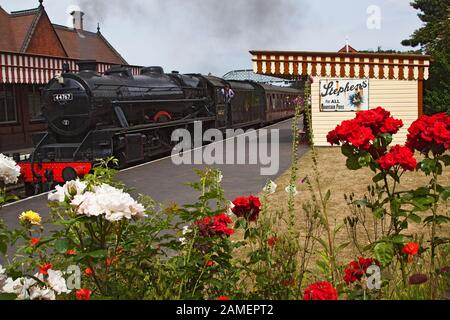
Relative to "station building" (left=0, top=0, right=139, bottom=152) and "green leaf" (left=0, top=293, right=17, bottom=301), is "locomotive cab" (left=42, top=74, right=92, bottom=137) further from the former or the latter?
"green leaf" (left=0, top=293, right=17, bottom=301)

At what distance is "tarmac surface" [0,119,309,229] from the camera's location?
367 inches

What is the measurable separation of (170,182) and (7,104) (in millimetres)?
15314

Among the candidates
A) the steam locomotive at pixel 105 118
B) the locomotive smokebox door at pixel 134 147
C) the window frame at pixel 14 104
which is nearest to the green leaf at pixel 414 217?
the steam locomotive at pixel 105 118

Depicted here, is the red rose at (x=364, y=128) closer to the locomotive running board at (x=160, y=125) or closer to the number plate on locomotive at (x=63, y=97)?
the locomotive running board at (x=160, y=125)

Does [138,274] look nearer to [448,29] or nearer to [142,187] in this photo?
[142,187]

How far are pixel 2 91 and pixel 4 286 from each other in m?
23.1

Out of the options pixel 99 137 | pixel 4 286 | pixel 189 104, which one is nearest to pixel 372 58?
pixel 189 104

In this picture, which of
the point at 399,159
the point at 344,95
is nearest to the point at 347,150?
the point at 399,159

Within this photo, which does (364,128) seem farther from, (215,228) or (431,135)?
(215,228)

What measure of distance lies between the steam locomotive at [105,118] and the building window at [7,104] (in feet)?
30.5

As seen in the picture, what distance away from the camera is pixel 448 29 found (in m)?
23.0

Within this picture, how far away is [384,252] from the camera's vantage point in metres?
2.93

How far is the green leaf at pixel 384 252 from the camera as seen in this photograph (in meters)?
2.89

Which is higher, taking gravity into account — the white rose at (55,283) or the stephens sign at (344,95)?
the stephens sign at (344,95)
